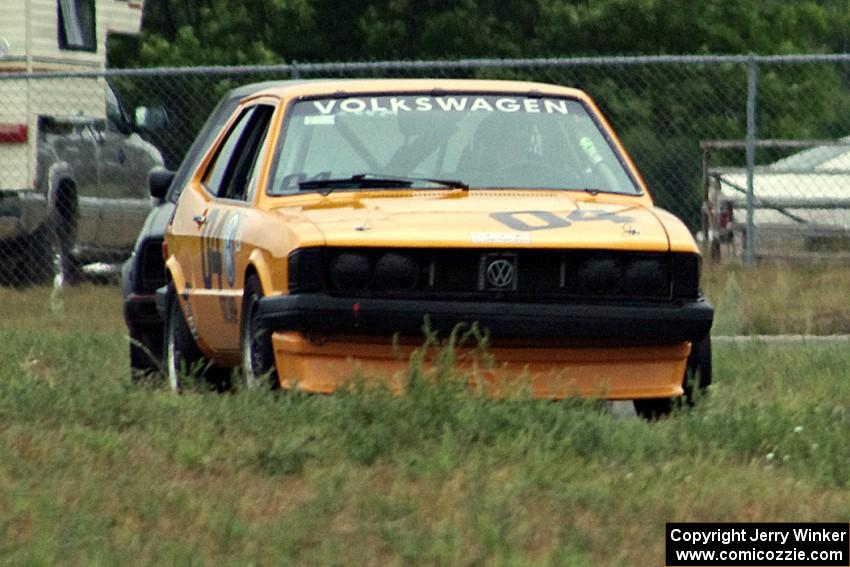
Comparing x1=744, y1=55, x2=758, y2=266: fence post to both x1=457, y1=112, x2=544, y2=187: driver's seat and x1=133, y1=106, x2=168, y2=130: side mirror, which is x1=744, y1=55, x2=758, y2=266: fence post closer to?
x1=133, y1=106, x2=168, y2=130: side mirror

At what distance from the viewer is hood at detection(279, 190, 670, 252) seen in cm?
790

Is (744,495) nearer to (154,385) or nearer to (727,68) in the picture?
(154,385)

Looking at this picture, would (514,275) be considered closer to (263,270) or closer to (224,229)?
(263,270)

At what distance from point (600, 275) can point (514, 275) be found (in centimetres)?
33

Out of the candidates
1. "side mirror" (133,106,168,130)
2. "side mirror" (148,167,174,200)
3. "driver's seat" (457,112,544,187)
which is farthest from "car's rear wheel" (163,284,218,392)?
"side mirror" (133,106,168,130)

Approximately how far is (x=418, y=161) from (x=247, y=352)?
124 centimetres

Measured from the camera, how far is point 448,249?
789 cm

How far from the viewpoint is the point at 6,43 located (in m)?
18.7

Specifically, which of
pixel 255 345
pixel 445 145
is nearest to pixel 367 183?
pixel 445 145

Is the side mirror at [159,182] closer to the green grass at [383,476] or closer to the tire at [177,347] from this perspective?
A: the tire at [177,347]

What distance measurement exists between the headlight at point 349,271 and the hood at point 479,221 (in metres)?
0.05

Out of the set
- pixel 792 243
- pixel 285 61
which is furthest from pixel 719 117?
pixel 285 61

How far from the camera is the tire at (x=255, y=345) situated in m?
8.01

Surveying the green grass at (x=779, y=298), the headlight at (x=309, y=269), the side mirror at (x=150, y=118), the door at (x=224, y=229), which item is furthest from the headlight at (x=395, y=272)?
the side mirror at (x=150, y=118)
